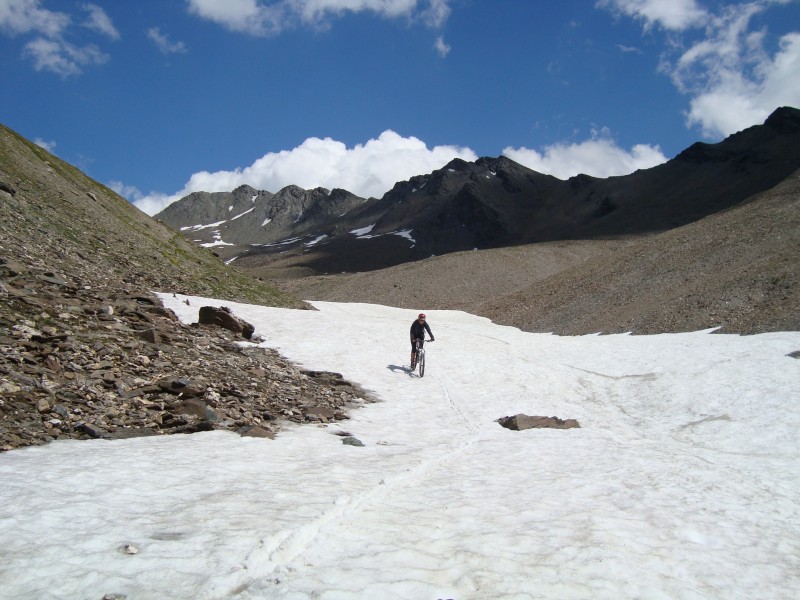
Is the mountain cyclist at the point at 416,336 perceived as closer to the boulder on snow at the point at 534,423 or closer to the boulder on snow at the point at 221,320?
the boulder on snow at the point at 221,320

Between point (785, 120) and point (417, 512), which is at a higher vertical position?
point (785, 120)

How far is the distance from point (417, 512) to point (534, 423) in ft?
29.0

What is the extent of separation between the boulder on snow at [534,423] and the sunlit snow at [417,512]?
44 centimetres

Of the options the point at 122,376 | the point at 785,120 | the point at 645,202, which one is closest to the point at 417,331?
the point at 122,376

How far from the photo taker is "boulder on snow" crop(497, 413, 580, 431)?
1524 cm

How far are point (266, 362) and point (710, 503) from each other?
14.0 meters

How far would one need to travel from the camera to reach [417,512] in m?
7.53

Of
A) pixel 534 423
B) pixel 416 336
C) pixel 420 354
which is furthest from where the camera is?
pixel 416 336

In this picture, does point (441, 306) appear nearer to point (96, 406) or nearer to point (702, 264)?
point (702, 264)

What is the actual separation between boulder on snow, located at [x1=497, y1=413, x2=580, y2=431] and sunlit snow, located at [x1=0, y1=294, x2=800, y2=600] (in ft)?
1.43

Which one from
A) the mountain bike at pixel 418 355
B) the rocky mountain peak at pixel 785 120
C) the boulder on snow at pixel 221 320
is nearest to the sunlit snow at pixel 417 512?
the mountain bike at pixel 418 355

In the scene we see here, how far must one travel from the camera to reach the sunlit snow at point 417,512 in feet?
17.6

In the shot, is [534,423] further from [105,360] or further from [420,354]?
[105,360]

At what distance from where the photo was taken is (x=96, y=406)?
→ 422 inches
